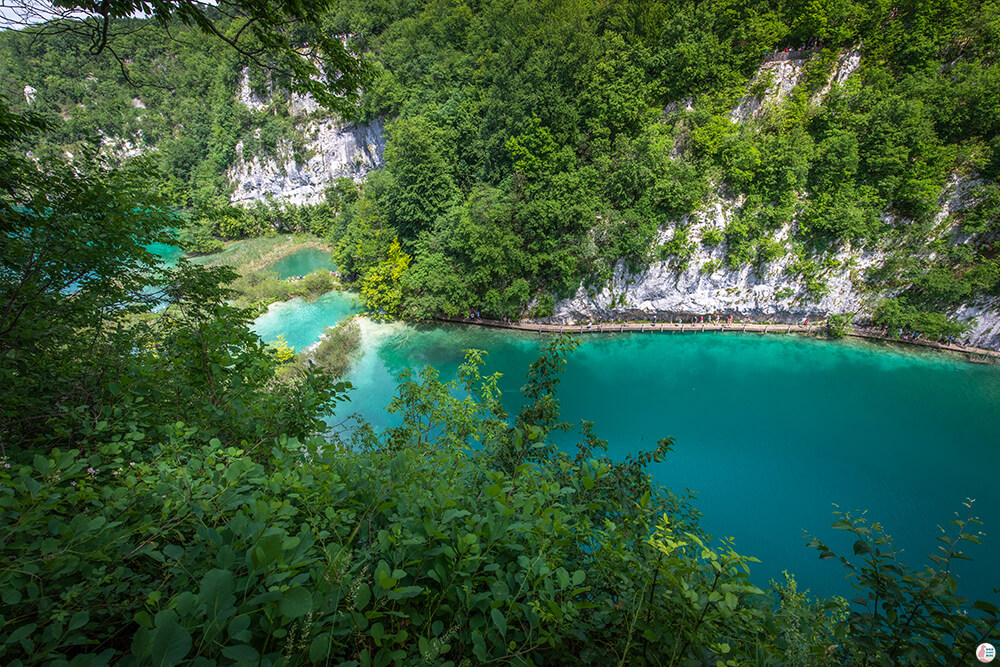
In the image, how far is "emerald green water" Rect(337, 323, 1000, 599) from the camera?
9.17 metres

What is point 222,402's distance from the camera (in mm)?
2680

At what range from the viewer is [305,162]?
31.3 m

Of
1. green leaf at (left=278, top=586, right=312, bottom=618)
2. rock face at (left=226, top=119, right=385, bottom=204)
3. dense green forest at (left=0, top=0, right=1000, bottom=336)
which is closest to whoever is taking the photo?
green leaf at (left=278, top=586, right=312, bottom=618)

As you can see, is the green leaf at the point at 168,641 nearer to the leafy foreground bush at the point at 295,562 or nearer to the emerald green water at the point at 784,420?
the leafy foreground bush at the point at 295,562

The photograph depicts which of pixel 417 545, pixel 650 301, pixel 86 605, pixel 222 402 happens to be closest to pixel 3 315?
pixel 222 402

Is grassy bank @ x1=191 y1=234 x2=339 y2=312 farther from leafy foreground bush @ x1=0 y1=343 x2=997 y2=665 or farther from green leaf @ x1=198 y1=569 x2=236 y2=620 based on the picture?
green leaf @ x1=198 y1=569 x2=236 y2=620

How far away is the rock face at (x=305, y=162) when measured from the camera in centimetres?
2984

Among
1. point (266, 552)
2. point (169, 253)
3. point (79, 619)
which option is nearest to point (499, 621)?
point (266, 552)

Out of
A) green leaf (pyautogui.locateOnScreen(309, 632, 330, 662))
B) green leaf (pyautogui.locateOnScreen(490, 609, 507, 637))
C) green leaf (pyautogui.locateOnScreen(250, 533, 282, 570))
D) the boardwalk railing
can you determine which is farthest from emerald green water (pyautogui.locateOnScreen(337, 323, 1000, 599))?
the boardwalk railing

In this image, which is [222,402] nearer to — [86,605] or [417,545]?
[86,605]

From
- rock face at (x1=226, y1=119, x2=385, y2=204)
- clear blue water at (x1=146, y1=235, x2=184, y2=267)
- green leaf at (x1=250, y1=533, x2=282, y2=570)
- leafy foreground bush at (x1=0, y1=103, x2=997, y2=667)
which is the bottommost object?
clear blue water at (x1=146, y1=235, x2=184, y2=267)

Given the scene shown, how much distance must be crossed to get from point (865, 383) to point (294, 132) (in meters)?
39.3

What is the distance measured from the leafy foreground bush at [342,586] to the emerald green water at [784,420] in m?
9.03

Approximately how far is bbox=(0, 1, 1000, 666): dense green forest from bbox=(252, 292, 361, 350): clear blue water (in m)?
2.33
